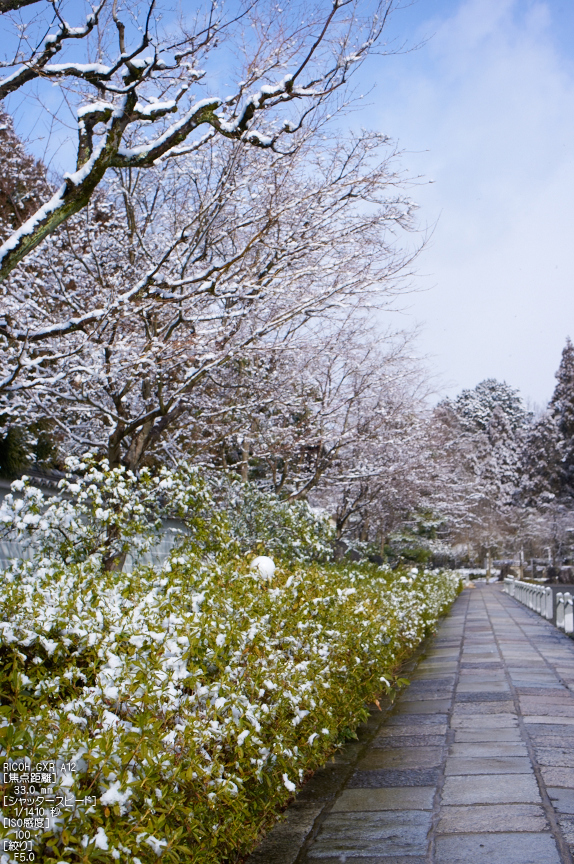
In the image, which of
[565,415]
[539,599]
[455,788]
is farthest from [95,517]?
[565,415]

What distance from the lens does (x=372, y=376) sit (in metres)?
13.0

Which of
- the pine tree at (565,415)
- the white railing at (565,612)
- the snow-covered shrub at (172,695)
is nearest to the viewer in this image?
the snow-covered shrub at (172,695)

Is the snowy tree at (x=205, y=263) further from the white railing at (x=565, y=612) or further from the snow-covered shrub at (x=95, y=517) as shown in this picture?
the white railing at (x=565, y=612)

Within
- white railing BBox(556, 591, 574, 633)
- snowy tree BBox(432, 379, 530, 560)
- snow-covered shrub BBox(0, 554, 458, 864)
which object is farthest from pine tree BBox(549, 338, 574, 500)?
snow-covered shrub BBox(0, 554, 458, 864)

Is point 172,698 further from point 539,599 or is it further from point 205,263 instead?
point 539,599

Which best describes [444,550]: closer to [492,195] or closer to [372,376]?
[372,376]

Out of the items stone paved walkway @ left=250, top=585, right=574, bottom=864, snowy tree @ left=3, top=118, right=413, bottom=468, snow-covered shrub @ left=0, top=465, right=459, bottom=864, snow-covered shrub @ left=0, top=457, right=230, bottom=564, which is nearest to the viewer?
snow-covered shrub @ left=0, top=465, right=459, bottom=864

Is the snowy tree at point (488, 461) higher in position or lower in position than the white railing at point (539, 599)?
higher

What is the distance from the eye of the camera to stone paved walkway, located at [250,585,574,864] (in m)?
2.79

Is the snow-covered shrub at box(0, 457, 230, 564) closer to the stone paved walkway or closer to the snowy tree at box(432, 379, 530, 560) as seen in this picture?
the stone paved walkway

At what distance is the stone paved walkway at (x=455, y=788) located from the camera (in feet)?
9.17

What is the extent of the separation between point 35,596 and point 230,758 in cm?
144

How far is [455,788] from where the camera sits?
354 cm

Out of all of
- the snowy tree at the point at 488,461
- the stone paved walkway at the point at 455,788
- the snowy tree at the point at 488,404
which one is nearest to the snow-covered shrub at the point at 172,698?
the stone paved walkway at the point at 455,788
